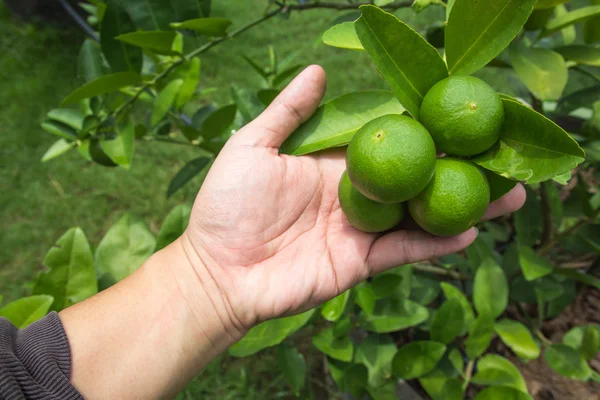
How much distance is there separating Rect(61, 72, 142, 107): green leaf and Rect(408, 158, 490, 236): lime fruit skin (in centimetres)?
92

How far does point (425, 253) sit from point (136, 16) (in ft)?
3.74

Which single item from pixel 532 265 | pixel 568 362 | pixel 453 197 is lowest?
pixel 568 362

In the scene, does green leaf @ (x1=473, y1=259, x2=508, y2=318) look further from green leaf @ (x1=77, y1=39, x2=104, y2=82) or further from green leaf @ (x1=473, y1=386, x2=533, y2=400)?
green leaf @ (x1=77, y1=39, x2=104, y2=82)

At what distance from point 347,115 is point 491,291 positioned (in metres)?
0.84

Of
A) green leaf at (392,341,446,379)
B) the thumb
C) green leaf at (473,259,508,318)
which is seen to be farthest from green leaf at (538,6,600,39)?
green leaf at (392,341,446,379)

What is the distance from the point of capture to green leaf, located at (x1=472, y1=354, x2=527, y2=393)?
1.43m

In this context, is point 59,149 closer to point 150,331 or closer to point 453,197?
point 150,331

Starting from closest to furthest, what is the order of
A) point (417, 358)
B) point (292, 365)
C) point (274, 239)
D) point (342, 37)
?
point (342, 37) < point (274, 239) < point (417, 358) < point (292, 365)

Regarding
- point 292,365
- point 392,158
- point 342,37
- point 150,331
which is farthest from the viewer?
point 292,365

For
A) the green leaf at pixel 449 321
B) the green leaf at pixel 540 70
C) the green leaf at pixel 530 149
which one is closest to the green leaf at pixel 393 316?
the green leaf at pixel 449 321

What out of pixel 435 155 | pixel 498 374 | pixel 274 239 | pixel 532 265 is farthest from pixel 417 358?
pixel 435 155

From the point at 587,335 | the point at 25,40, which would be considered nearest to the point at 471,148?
the point at 587,335

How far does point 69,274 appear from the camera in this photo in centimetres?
140

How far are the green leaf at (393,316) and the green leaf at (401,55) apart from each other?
75 centimetres
